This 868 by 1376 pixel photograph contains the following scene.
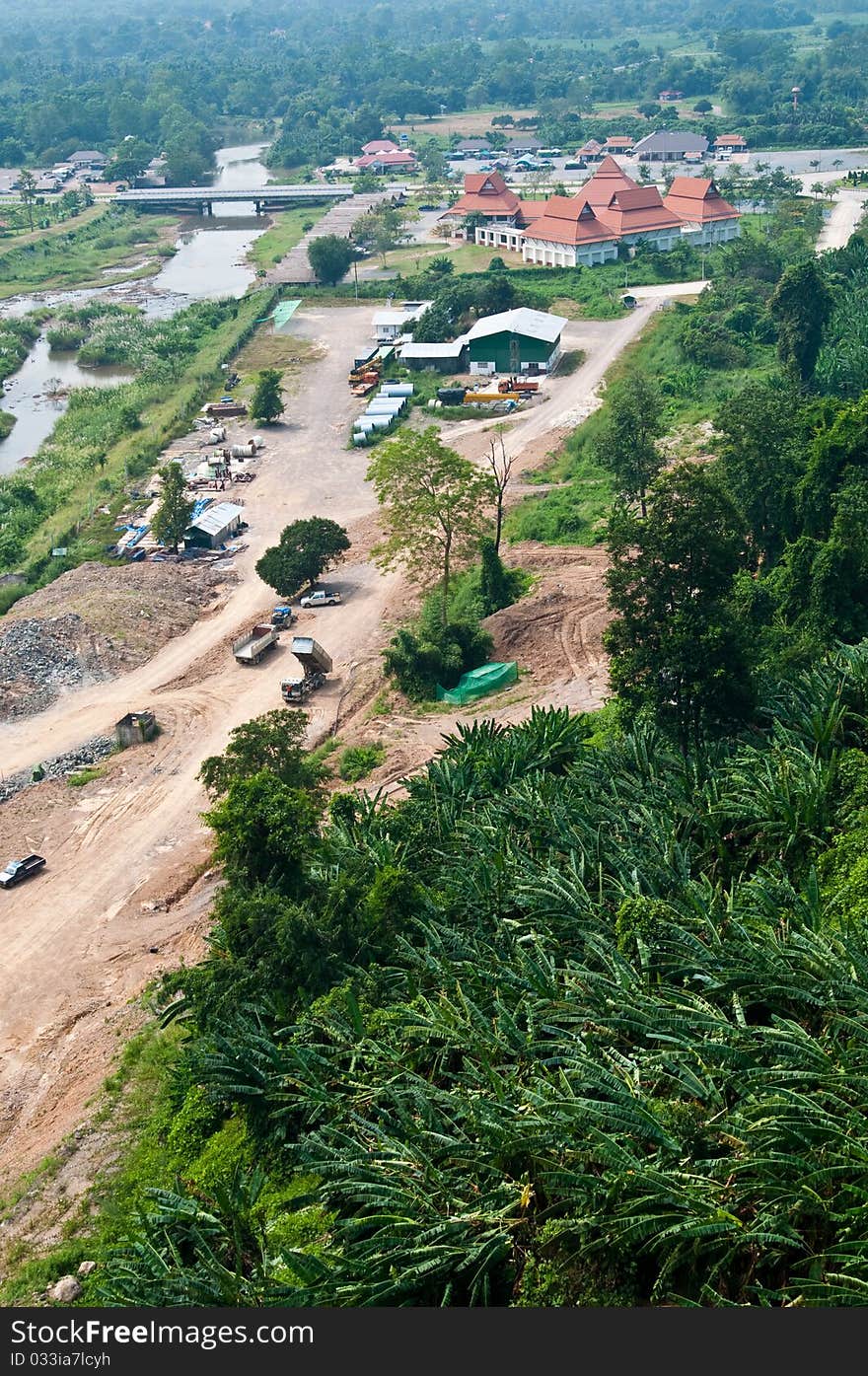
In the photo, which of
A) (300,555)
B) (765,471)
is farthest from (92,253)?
(765,471)

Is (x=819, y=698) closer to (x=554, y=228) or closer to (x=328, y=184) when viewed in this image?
(x=554, y=228)

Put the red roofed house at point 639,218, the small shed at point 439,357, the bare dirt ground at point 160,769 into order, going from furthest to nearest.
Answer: the red roofed house at point 639,218, the small shed at point 439,357, the bare dirt ground at point 160,769

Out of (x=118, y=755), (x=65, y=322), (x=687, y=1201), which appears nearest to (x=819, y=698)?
(x=687, y=1201)

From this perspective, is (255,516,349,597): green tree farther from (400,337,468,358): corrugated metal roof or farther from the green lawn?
the green lawn

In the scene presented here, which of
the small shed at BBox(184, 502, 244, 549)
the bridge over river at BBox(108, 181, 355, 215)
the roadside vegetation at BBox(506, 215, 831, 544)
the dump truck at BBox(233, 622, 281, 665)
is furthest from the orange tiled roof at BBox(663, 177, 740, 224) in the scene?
the dump truck at BBox(233, 622, 281, 665)

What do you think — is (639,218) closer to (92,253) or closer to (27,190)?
(92,253)

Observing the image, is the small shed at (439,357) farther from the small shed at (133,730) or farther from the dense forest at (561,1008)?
the dense forest at (561,1008)

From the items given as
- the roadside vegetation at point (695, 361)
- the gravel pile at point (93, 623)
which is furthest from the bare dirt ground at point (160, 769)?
the roadside vegetation at point (695, 361)

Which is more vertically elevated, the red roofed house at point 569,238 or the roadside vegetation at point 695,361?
the red roofed house at point 569,238

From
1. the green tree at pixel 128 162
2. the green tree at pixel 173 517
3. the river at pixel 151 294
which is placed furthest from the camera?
the green tree at pixel 128 162
